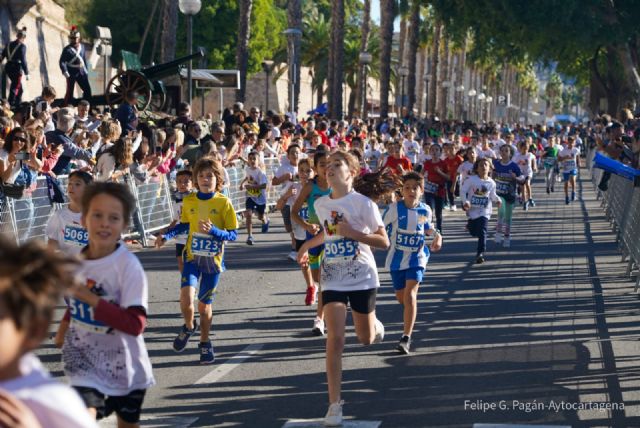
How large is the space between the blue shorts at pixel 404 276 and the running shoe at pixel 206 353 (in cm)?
182

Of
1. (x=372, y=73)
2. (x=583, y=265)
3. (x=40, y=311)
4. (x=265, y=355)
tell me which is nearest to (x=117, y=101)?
(x=583, y=265)

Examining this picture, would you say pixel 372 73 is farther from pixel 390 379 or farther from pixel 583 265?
pixel 390 379

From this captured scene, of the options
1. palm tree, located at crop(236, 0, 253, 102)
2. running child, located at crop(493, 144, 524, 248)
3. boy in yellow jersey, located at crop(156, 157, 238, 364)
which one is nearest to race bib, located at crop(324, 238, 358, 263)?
boy in yellow jersey, located at crop(156, 157, 238, 364)

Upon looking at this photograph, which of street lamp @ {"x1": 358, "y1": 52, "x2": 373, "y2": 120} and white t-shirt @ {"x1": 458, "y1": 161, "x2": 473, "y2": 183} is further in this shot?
street lamp @ {"x1": 358, "y1": 52, "x2": 373, "y2": 120}

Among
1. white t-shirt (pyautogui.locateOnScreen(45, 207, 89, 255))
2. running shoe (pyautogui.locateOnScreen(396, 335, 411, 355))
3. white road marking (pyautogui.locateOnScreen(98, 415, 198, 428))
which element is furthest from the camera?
running shoe (pyautogui.locateOnScreen(396, 335, 411, 355))

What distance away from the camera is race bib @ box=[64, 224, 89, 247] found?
367 inches

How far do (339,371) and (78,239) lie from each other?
288 centimetres

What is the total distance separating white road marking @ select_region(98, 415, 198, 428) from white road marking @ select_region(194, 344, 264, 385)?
111 centimetres

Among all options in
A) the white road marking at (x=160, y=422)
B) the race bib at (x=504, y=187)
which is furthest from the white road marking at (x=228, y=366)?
the race bib at (x=504, y=187)

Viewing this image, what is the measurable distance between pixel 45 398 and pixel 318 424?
5038 millimetres

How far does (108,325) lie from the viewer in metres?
4.98

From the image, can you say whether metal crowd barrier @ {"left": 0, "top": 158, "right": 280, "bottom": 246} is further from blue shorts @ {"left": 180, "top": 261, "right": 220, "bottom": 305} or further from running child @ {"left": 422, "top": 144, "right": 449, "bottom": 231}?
running child @ {"left": 422, "top": 144, "right": 449, "bottom": 231}

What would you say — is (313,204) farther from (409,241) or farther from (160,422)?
(160,422)

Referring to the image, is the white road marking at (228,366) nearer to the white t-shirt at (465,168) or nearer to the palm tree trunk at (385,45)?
the white t-shirt at (465,168)
